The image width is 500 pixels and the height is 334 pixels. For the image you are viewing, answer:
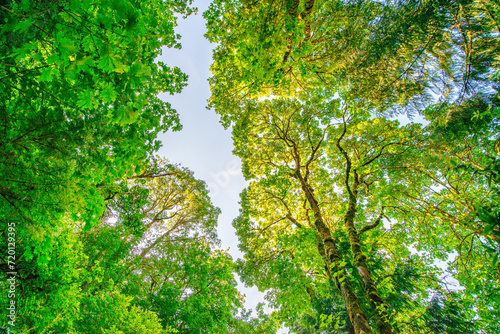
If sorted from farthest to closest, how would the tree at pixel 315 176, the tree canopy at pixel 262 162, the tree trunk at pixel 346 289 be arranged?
the tree at pixel 315 176, the tree trunk at pixel 346 289, the tree canopy at pixel 262 162

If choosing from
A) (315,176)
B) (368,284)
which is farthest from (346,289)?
(315,176)

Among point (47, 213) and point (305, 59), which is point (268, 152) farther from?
point (47, 213)

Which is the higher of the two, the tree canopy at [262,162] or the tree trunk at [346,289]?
the tree canopy at [262,162]

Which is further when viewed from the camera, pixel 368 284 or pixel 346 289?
pixel 368 284

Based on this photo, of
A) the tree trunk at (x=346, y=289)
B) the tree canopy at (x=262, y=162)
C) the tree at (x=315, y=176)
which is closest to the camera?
the tree canopy at (x=262, y=162)

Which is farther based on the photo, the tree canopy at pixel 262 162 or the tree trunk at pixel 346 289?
the tree trunk at pixel 346 289

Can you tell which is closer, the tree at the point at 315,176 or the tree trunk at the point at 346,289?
the tree trunk at the point at 346,289

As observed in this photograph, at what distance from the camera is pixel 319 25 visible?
5.55 meters

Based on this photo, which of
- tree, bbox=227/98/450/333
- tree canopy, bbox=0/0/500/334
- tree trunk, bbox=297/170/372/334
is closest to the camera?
tree canopy, bbox=0/0/500/334

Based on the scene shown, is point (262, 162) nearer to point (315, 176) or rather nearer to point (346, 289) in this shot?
point (315, 176)

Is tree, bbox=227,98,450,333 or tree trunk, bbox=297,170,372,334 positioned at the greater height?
tree, bbox=227,98,450,333

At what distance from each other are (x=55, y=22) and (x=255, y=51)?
325cm

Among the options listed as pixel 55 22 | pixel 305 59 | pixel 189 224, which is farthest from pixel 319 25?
pixel 189 224

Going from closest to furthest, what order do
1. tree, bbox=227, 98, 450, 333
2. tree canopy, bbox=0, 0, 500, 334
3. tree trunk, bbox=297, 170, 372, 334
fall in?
tree canopy, bbox=0, 0, 500, 334, tree trunk, bbox=297, 170, 372, 334, tree, bbox=227, 98, 450, 333
